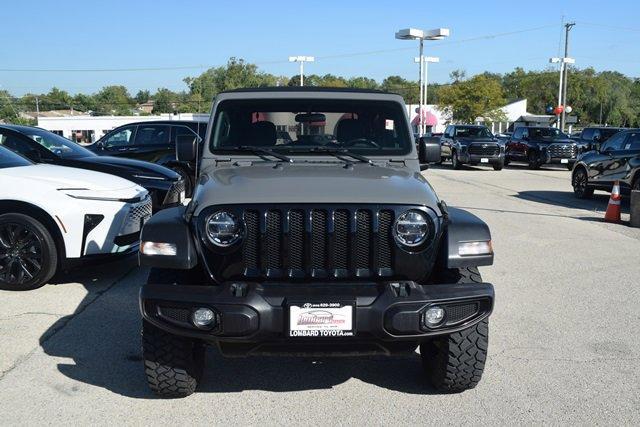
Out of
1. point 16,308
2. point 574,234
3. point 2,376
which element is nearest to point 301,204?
point 2,376

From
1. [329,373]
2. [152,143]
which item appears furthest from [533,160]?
[329,373]

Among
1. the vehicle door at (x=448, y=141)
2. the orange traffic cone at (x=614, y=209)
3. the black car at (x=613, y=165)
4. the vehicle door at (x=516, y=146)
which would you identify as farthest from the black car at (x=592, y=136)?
the orange traffic cone at (x=614, y=209)

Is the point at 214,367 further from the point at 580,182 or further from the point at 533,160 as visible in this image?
the point at 533,160

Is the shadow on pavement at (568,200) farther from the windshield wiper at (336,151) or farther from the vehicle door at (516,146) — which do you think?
the windshield wiper at (336,151)

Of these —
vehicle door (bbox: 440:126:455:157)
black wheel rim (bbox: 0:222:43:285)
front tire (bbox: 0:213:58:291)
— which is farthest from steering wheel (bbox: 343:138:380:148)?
vehicle door (bbox: 440:126:455:157)

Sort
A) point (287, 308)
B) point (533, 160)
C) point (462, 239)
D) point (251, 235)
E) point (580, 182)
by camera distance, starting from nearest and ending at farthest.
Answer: point (287, 308), point (251, 235), point (462, 239), point (580, 182), point (533, 160)

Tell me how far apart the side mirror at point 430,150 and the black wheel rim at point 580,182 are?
1102cm

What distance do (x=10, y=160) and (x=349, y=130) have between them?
3985 mm

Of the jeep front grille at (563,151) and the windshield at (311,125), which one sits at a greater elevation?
the windshield at (311,125)

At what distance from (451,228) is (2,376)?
3.04 m

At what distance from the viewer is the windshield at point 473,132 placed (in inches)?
1045

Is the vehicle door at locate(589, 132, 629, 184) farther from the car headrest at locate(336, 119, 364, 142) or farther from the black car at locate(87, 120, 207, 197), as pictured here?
the car headrest at locate(336, 119, 364, 142)

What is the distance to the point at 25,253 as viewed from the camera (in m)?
6.17

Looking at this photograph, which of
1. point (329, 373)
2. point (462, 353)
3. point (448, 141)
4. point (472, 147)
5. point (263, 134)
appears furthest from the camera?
point (448, 141)
